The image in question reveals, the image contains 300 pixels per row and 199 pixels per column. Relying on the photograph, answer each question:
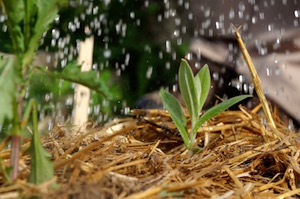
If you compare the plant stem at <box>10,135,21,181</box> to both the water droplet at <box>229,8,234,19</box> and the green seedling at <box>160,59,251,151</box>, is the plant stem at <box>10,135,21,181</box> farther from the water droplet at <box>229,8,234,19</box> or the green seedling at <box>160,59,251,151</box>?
the water droplet at <box>229,8,234,19</box>

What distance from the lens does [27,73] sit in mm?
450

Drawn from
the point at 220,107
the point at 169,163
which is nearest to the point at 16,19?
the point at 169,163

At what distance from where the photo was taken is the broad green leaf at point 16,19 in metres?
0.43

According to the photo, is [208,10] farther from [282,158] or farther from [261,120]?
[282,158]

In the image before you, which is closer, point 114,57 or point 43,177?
point 43,177

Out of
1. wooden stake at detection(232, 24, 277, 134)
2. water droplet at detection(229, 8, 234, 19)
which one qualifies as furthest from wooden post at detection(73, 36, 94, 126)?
wooden stake at detection(232, 24, 277, 134)

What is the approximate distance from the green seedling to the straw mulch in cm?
4

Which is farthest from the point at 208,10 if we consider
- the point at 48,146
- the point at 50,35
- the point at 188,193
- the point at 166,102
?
the point at 188,193

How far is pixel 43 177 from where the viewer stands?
1.42 ft

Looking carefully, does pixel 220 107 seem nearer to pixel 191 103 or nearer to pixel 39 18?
pixel 191 103

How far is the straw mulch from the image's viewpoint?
0.43m

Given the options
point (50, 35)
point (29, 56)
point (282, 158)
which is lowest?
point (282, 158)

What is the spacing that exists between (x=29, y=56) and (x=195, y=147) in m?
0.39

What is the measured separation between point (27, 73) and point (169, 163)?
26cm
